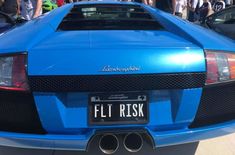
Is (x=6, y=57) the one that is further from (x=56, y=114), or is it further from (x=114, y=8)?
(x=114, y=8)

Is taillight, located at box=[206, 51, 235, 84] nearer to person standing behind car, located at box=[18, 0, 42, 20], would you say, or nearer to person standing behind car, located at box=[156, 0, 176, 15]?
person standing behind car, located at box=[156, 0, 176, 15]

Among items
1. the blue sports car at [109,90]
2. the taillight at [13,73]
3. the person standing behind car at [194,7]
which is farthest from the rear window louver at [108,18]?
the person standing behind car at [194,7]

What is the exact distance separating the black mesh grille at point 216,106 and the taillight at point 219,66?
55 millimetres

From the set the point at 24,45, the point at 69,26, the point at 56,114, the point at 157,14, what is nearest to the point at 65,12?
the point at 69,26

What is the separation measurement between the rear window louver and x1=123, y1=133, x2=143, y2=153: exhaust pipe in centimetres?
92

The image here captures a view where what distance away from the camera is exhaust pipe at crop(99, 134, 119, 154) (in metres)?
2.74

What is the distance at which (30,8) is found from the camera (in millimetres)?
7227

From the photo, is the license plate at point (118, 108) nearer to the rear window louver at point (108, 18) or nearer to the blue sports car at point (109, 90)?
the blue sports car at point (109, 90)

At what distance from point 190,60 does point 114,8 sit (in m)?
1.64

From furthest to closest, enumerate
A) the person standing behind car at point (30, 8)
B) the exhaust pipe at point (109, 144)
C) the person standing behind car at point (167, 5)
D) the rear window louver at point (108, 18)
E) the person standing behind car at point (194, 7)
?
the person standing behind car at point (194, 7)
the person standing behind car at point (167, 5)
the person standing behind car at point (30, 8)
the rear window louver at point (108, 18)
the exhaust pipe at point (109, 144)

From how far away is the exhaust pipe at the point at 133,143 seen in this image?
2.76 metres

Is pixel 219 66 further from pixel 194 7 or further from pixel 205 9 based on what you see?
pixel 194 7

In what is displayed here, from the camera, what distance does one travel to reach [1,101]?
8.99 feet

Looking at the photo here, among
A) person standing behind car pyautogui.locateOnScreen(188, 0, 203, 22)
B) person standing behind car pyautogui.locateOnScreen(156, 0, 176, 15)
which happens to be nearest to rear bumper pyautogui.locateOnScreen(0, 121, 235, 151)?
person standing behind car pyautogui.locateOnScreen(156, 0, 176, 15)
